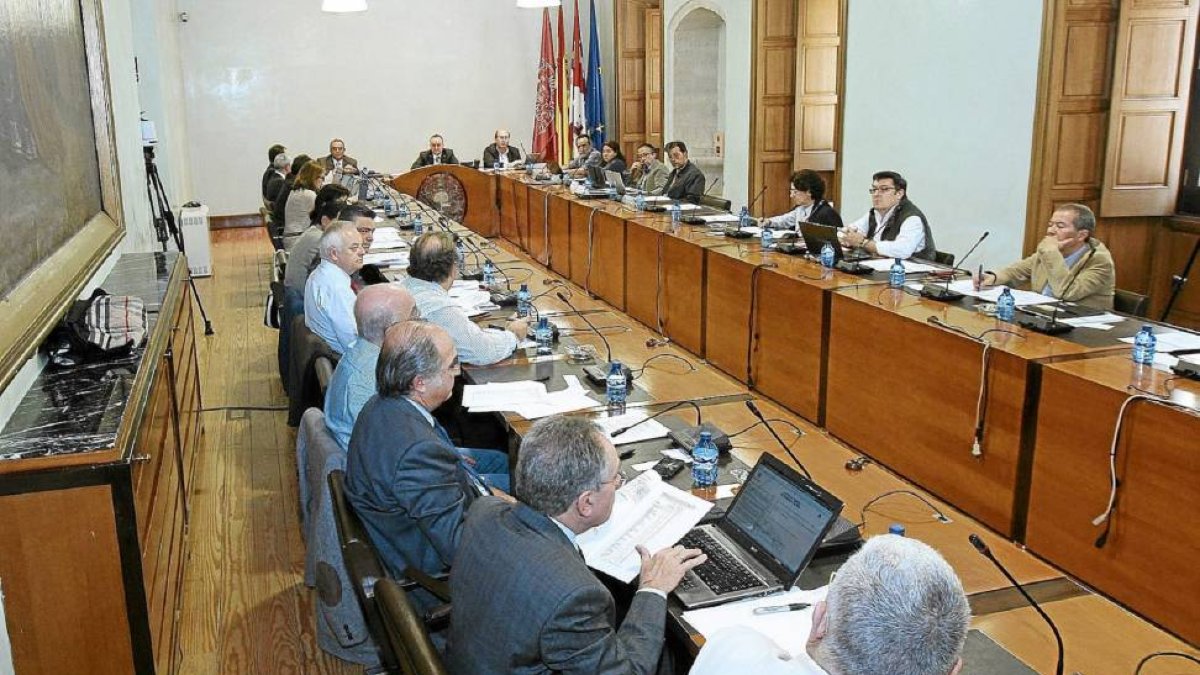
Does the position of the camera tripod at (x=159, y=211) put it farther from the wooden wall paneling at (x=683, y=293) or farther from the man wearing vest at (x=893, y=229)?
the man wearing vest at (x=893, y=229)

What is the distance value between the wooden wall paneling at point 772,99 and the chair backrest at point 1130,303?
217 inches

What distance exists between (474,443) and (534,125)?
10.2 metres

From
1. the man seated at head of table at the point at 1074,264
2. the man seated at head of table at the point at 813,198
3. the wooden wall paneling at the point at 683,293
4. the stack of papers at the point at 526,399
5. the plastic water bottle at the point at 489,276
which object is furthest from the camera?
the man seated at head of table at the point at 813,198

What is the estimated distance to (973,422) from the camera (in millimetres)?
3600

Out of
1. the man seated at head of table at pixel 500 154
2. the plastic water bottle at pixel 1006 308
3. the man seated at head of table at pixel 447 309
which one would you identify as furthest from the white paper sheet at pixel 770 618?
the man seated at head of table at pixel 500 154

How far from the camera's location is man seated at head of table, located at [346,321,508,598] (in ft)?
7.84

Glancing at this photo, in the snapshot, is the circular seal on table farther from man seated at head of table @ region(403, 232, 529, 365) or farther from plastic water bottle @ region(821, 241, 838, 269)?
man seated at head of table @ region(403, 232, 529, 365)

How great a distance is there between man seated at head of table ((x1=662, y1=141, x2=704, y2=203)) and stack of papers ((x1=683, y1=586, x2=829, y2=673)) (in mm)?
6906

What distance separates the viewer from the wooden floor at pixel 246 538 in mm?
3074

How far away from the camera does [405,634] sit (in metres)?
1.68

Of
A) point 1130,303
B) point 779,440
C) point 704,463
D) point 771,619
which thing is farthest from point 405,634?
point 1130,303

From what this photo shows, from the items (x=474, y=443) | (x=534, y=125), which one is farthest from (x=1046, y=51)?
(x=534, y=125)

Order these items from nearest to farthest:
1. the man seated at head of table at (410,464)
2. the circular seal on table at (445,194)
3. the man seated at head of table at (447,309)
Answer: the man seated at head of table at (410,464) < the man seated at head of table at (447,309) < the circular seal on table at (445,194)

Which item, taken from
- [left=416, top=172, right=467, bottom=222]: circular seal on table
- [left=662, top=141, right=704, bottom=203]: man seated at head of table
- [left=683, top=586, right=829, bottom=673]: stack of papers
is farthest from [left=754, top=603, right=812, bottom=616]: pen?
[left=416, top=172, right=467, bottom=222]: circular seal on table
